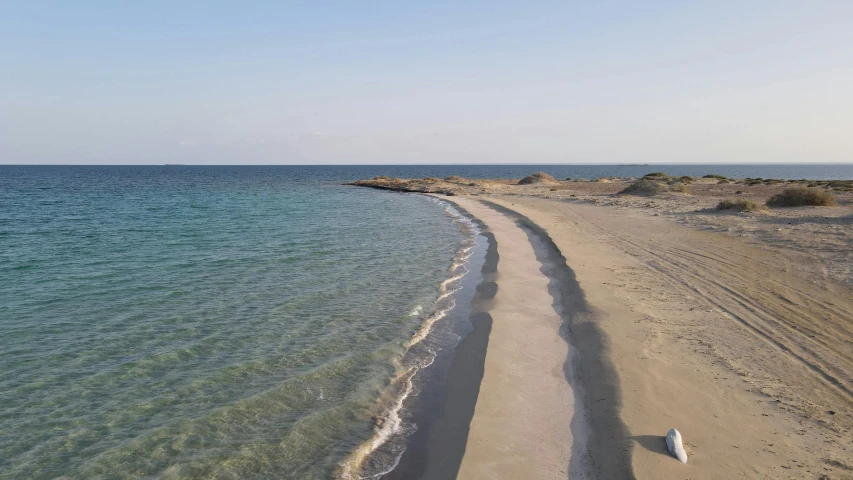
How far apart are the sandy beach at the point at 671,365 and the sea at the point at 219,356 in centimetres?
163

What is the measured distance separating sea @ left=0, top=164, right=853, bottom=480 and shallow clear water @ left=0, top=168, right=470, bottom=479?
0.11ft

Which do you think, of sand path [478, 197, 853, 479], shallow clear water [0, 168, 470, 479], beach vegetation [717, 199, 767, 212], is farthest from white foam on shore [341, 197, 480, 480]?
beach vegetation [717, 199, 767, 212]

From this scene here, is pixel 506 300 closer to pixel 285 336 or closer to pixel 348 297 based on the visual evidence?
pixel 348 297

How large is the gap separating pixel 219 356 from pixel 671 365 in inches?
343

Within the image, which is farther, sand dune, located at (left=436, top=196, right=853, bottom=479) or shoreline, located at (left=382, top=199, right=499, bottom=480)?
shoreline, located at (left=382, top=199, right=499, bottom=480)

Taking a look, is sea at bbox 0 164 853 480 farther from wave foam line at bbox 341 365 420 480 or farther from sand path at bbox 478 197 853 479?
sand path at bbox 478 197 853 479

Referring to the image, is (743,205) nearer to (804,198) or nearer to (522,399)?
(804,198)

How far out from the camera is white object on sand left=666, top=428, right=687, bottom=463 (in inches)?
Result: 233

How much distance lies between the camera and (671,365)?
8648 millimetres

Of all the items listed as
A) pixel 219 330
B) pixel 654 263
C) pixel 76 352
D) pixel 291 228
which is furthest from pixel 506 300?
pixel 291 228

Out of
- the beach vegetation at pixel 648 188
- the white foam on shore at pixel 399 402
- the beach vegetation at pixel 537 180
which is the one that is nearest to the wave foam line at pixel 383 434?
the white foam on shore at pixel 399 402

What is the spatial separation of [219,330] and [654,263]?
1402 centimetres

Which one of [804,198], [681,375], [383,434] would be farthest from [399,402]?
[804,198]

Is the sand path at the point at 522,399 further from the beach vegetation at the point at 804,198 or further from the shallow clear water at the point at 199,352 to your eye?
the beach vegetation at the point at 804,198
